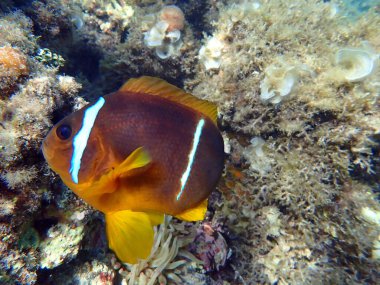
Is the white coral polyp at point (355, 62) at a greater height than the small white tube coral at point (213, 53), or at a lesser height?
greater

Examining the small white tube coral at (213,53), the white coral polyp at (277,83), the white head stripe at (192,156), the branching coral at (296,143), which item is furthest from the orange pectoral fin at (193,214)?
the small white tube coral at (213,53)

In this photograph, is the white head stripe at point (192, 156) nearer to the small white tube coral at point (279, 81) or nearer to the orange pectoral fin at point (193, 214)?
the orange pectoral fin at point (193, 214)

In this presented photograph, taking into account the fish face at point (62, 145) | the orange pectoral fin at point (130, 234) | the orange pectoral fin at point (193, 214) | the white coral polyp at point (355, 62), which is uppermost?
the white coral polyp at point (355, 62)

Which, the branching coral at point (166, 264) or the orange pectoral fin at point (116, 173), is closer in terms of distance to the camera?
the orange pectoral fin at point (116, 173)

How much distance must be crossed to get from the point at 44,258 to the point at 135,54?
3.50 m

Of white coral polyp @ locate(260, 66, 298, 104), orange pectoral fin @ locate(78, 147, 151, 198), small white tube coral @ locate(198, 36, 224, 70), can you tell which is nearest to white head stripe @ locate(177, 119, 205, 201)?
orange pectoral fin @ locate(78, 147, 151, 198)

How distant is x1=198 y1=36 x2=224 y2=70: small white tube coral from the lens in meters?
3.90

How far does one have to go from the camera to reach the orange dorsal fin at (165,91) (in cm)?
178

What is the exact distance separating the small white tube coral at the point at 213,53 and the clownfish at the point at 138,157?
7.35 feet

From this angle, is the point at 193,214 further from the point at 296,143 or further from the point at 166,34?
the point at 166,34

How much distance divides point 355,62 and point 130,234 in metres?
3.07

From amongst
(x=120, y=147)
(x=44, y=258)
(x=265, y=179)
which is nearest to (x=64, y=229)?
(x=44, y=258)

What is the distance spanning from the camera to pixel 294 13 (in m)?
3.81

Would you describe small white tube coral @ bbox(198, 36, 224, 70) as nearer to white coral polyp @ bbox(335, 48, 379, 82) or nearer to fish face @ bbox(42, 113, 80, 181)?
white coral polyp @ bbox(335, 48, 379, 82)
